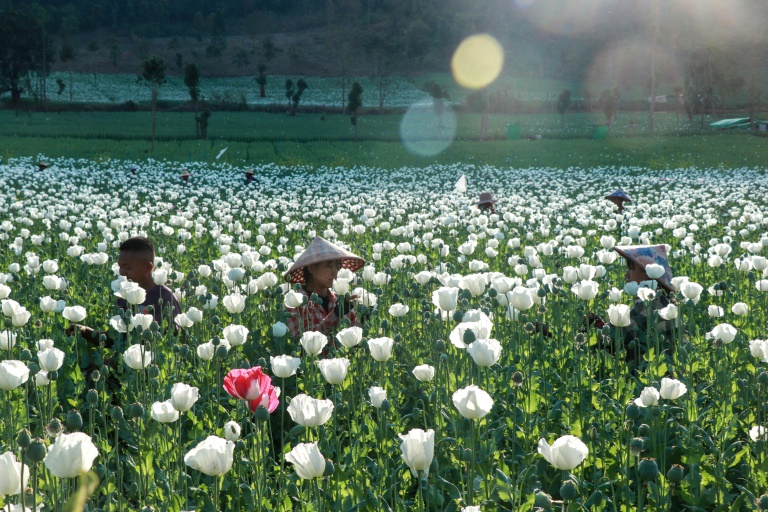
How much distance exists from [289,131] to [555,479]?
6771 centimetres

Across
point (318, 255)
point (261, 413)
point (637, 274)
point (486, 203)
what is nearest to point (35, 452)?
point (261, 413)

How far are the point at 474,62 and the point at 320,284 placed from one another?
177m

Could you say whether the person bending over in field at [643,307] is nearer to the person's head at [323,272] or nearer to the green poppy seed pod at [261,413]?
the person's head at [323,272]

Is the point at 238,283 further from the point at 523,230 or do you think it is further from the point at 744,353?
the point at 523,230

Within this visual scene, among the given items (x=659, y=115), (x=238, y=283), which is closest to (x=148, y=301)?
(x=238, y=283)

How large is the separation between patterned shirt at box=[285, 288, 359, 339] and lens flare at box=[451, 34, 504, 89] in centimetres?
14045

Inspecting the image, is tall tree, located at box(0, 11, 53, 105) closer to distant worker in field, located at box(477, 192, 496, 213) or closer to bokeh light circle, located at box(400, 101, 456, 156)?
bokeh light circle, located at box(400, 101, 456, 156)

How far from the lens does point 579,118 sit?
98.4 m

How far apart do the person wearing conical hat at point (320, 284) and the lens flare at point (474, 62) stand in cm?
14026

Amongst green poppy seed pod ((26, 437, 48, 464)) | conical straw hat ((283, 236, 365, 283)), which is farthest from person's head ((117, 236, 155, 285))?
green poppy seed pod ((26, 437, 48, 464))

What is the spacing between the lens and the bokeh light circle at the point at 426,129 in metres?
49.0

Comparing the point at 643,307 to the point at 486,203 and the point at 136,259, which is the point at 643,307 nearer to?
the point at 136,259

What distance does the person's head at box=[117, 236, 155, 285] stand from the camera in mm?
6797

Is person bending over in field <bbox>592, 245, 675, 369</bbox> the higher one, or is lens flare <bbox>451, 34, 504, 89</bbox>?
lens flare <bbox>451, 34, 504, 89</bbox>
